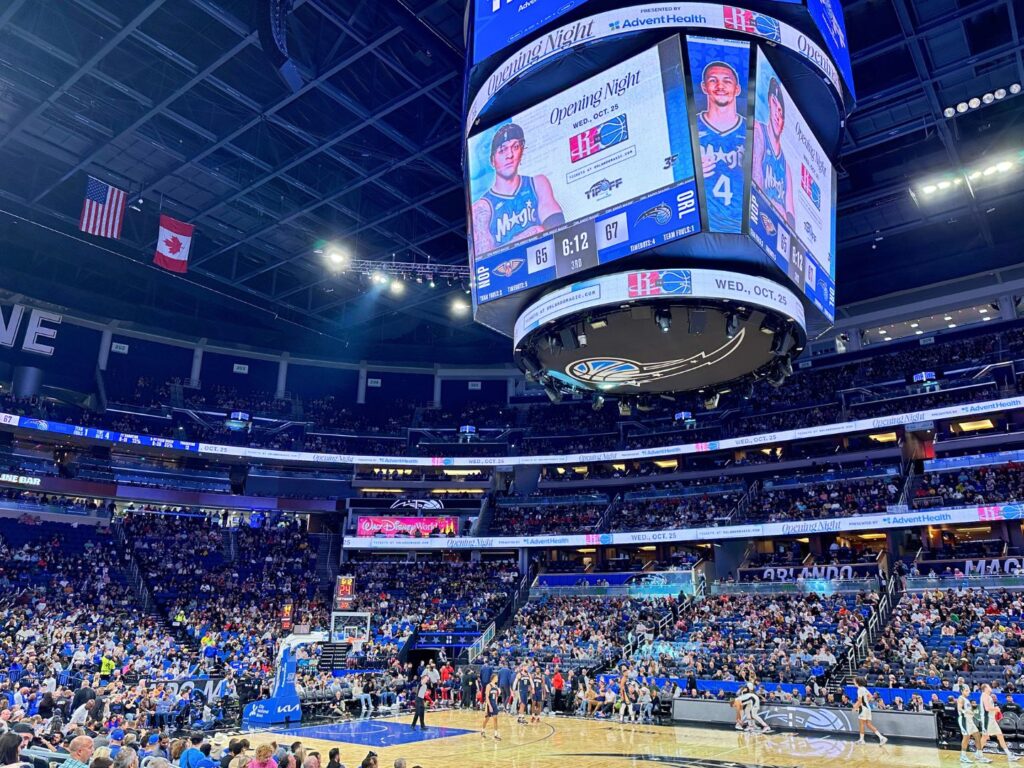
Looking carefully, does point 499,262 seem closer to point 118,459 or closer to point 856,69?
point 856,69

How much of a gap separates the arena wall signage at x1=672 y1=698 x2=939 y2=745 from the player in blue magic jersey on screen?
43.7 ft

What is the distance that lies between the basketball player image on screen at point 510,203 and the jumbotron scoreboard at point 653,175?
0.04 m

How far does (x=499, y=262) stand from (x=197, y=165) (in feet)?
61.0

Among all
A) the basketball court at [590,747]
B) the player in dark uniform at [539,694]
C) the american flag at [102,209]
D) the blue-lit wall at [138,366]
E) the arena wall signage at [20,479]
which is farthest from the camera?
the blue-lit wall at [138,366]

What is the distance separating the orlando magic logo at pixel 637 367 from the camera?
18359 millimetres

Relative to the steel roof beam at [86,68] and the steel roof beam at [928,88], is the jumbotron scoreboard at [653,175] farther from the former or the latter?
the steel roof beam at [86,68]

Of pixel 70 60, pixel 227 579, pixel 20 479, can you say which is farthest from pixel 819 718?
pixel 20 479

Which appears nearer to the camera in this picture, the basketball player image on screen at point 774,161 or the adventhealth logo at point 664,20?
the adventhealth logo at point 664,20

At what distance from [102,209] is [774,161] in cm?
2412

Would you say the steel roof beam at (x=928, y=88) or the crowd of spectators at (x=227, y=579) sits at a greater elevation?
the steel roof beam at (x=928, y=88)

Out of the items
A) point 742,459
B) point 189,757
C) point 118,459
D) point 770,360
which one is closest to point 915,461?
point 742,459

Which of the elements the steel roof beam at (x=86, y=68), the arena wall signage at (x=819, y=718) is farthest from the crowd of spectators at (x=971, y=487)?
the steel roof beam at (x=86, y=68)

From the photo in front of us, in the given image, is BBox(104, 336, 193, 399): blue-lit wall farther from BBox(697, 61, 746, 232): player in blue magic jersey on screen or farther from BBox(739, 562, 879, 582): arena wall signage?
BBox(697, 61, 746, 232): player in blue magic jersey on screen

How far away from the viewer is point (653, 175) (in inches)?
589
